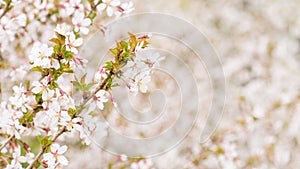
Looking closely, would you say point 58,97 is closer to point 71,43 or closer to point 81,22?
point 71,43

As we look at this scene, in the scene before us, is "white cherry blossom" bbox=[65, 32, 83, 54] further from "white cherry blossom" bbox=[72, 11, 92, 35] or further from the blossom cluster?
"white cherry blossom" bbox=[72, 11, 92, 35]

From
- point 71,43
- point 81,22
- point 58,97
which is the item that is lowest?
point 58,97

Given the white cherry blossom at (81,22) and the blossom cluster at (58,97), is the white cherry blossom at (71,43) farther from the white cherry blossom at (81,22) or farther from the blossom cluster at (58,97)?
the white cherry blossom at (81,22)

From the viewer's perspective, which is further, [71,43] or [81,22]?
[81,22]

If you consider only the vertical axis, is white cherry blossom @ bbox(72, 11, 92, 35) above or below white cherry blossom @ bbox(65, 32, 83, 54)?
above

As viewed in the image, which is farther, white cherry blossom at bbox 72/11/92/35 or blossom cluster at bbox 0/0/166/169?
white cherry blossom at bbox 72/11/92/35

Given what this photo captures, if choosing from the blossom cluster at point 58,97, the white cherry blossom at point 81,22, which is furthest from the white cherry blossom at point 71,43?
the white cherry blossom at point 81,22

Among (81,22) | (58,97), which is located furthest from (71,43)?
(81,22)

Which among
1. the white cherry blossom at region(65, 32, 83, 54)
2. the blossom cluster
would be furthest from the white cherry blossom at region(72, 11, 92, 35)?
the white cherry blossom at region(65, 32, 83, 54)

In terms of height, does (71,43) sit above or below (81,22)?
below

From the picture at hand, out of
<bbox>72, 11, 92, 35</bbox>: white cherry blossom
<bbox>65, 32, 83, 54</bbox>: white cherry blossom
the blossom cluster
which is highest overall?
<bbox>72, 11, 92, 35</bbox>: white cherry blossom

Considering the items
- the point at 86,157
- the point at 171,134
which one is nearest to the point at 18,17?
the point at 86,157

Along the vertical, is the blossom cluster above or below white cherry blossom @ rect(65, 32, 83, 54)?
below

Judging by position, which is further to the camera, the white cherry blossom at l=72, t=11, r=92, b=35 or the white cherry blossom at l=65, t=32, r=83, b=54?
the white cherry blossom at l=72, t=11, r=92, b=35
